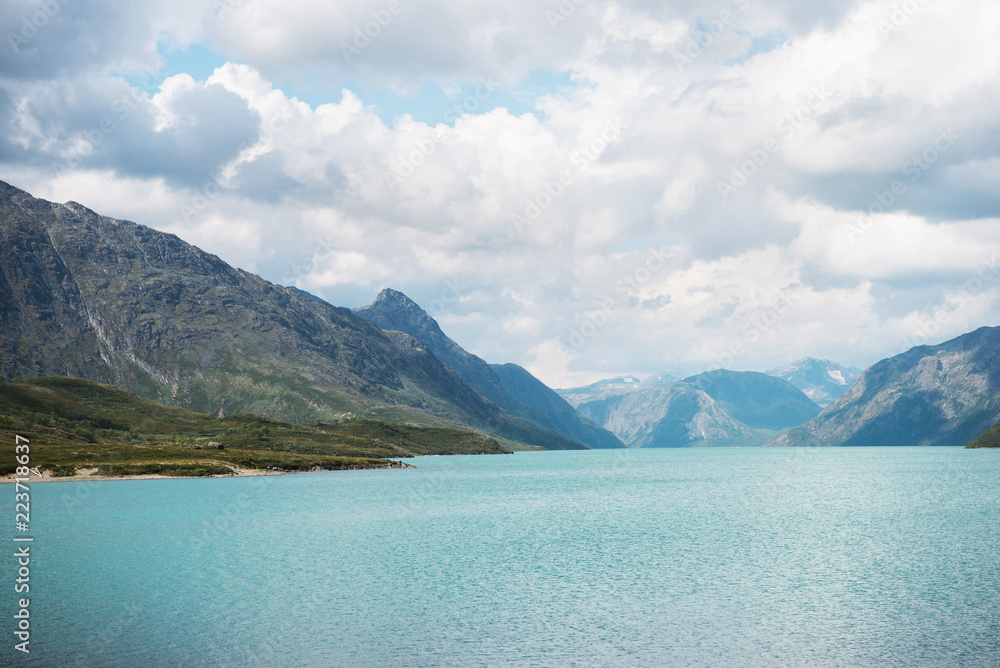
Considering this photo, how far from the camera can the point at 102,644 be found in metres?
36.4

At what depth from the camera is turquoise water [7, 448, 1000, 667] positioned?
36188mm

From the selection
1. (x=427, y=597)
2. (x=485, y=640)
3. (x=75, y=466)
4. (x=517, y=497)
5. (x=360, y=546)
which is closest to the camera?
(x=485, y=640)

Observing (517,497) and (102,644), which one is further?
(517,497)

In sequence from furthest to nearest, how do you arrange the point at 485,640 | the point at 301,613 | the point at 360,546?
the point at 360,546 → the point at 301,613 → the point at 485,640

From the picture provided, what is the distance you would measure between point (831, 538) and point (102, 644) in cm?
6704

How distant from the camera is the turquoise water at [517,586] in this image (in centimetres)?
3619

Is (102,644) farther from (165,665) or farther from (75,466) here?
(75,466)

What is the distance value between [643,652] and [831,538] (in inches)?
1842

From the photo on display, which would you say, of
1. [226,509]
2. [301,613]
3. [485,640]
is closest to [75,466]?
[226,509]

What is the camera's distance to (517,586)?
52406mm

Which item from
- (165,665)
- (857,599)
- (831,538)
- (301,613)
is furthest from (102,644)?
(831,538)

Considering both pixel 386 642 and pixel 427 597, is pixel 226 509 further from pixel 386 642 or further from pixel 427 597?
pixel 386 642

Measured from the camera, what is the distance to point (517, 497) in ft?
423

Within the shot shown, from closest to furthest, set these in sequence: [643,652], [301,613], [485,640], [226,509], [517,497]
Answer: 1. [643,652]
2. [485,640]
3. [301,613]
4. [226,509]
5. [517,497]
